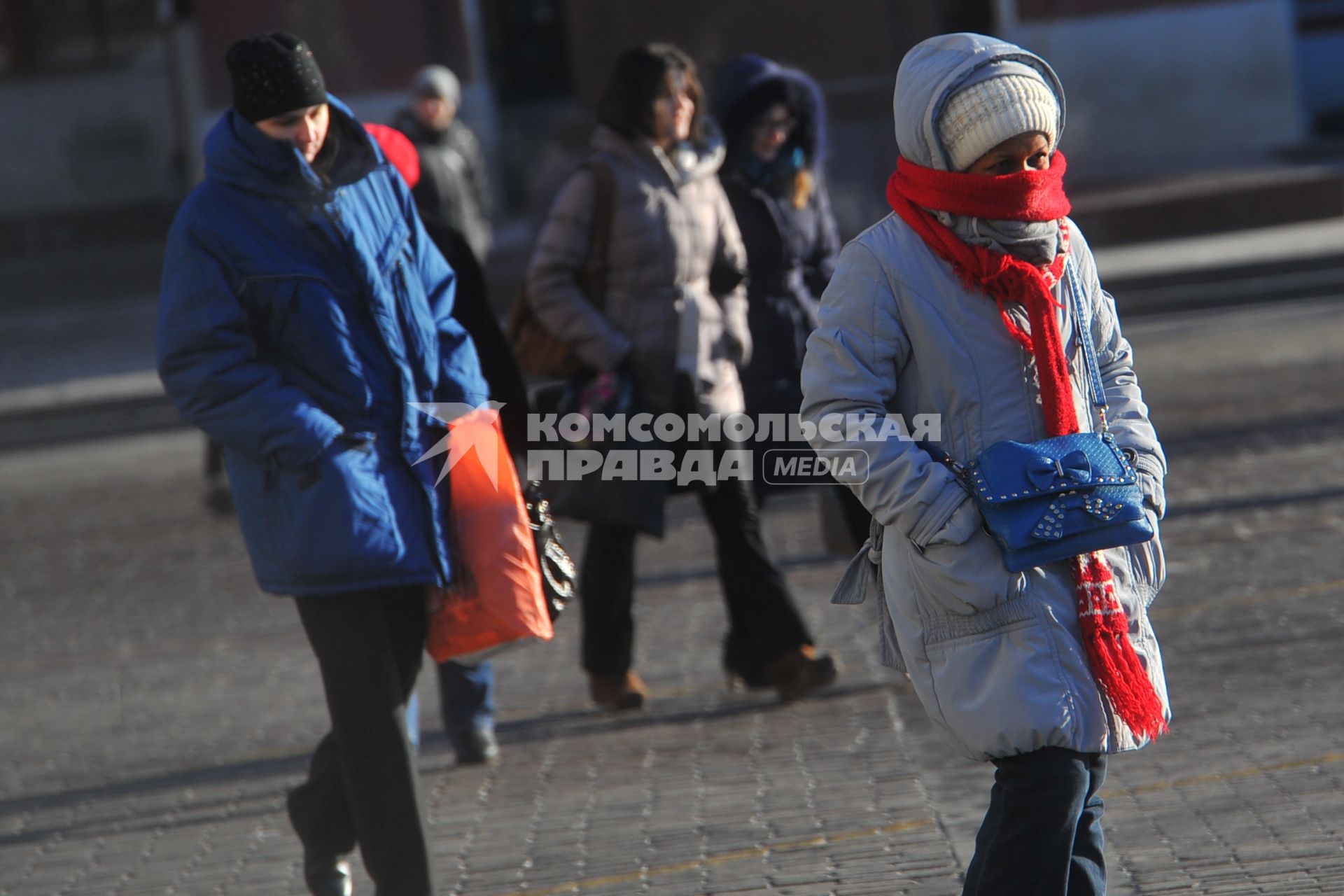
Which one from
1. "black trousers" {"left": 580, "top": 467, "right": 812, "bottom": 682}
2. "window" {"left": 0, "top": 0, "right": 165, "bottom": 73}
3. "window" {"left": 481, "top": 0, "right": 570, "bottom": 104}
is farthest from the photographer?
"window" {"left": 0, "top": 0, "right": 165, "bottom": 73}

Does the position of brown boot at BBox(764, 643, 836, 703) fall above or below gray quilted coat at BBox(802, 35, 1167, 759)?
below

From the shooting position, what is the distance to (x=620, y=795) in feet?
15.3

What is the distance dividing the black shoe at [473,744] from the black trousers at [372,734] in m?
1.44

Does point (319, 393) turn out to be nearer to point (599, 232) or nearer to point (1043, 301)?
point (1043, 301)

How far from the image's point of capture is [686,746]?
16.6 feet

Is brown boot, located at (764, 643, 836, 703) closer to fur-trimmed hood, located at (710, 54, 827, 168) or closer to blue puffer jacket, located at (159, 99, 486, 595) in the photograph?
fur-trimmed hood, located at (710, 54, 827, 168)

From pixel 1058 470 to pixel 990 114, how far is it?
566mm

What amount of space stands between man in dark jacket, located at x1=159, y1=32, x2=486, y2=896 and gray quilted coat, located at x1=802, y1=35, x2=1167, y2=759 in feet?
3.30

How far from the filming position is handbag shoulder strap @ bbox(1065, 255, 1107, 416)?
302cm

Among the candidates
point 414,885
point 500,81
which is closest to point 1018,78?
point 414,885

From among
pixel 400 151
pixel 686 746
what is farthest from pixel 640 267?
pixel 686 746

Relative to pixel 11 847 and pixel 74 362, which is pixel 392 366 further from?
pixel 74 362

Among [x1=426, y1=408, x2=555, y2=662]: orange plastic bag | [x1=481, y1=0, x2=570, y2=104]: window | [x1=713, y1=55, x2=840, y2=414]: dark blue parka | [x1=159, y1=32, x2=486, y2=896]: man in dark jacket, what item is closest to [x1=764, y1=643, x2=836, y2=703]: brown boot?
[x1=713, y1=55, x2=840, y2=414]: dark blue parka

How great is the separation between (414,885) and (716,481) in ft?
6.70
